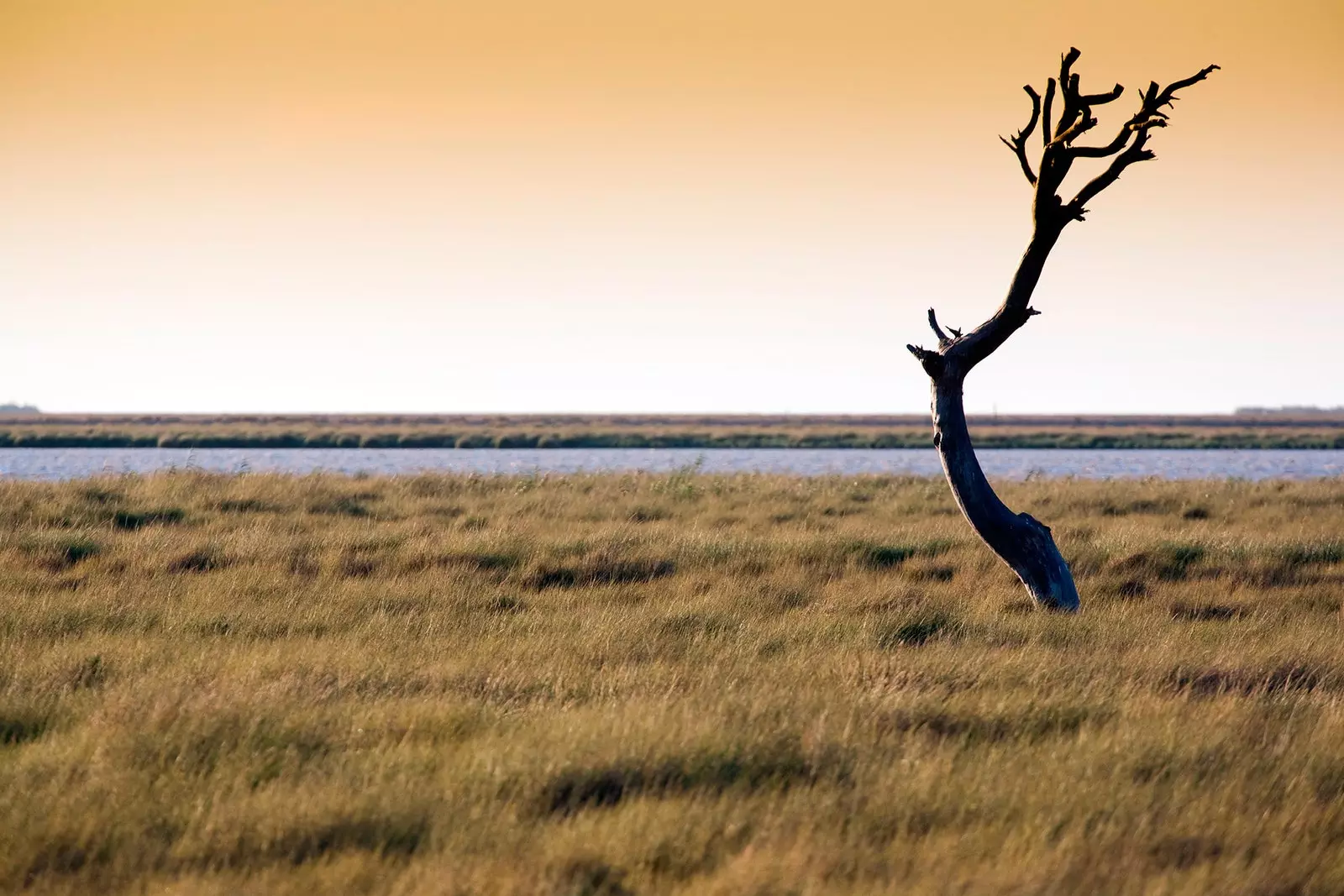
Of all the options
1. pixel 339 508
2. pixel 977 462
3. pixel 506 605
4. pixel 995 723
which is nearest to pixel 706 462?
pixel 339 508

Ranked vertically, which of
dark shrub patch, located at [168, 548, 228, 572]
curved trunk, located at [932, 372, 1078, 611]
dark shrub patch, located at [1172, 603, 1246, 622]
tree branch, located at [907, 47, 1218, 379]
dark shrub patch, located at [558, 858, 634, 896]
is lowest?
dark shrub patch, located at [558, 858, 634, 896]

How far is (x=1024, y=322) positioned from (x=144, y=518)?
13748 millimetres

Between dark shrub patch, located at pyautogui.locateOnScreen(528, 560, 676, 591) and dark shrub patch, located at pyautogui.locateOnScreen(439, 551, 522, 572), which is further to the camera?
dark shrub patch, located at pyautogui.locateOnScreen(439, 551, 522, 572)

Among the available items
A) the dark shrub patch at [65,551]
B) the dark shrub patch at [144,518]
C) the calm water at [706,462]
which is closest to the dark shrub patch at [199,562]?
the dark shrub patch at [65,551]

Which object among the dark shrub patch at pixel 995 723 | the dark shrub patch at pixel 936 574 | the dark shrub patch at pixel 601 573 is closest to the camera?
the dark shrub patch at pixel 995 723

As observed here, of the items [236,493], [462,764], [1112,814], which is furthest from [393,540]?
[1112,814]

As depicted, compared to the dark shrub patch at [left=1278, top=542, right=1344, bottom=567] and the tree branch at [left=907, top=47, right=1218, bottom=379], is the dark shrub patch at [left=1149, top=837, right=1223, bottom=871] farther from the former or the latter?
the dark shrub patch at [left=1278, top=542, right=1344, bottom=567]

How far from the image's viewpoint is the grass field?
16.6 ft

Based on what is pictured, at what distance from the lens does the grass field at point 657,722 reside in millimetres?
5059

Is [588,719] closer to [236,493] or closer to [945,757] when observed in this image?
[945,757]

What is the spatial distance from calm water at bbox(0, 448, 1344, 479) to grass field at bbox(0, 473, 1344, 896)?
23.3 m

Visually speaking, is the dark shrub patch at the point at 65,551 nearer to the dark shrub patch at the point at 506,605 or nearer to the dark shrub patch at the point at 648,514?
the dark shrub patch at the point at 506,605

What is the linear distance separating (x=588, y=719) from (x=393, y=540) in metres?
9.64

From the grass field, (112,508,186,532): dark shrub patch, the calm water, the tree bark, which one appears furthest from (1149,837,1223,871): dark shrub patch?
the calm water
